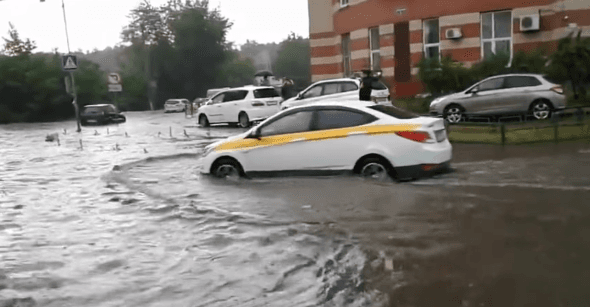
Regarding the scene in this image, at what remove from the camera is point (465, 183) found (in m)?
9.43

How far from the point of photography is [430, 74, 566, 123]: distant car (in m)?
16.2

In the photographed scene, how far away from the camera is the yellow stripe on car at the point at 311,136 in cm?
928

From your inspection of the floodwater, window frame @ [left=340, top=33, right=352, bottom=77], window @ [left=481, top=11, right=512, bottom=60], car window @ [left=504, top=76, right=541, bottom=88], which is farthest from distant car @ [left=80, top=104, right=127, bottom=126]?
car window @ [left=504, top=76, right=541, bottom=88]

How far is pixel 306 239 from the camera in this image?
6855mm

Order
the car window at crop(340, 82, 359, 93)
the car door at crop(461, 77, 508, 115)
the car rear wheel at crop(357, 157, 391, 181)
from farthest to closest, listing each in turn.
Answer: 1. the car window at crop(340, 82, 359, 93)
2. the car door at crop(461, 77, 508, 115)
3. the car rear wheel at crop(357, 157, 391, 181)

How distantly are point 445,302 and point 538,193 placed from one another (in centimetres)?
428

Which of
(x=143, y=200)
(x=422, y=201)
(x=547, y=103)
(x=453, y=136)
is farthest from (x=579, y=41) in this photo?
(x=143, y=200)

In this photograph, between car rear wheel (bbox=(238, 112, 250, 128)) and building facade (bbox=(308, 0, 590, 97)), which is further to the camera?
car rear wheel (bbox=(238, 112, 250, 128))

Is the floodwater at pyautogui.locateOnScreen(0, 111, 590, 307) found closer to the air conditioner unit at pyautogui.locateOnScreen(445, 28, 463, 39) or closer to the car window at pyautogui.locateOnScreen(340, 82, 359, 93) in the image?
the car window at pyautogui.locateOnScreen(340, 82, 359, 93)

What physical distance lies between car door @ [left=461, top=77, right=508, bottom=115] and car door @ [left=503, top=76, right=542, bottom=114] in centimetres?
19

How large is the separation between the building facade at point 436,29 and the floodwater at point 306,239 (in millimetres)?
10877

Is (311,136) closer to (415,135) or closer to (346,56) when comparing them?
(415,135)

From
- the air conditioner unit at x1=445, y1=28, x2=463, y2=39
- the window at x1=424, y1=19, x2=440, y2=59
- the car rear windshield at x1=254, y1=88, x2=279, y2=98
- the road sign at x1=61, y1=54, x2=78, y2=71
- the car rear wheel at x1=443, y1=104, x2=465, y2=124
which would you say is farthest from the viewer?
the road sign at x1=61, y1=54, x2=78, y2=71

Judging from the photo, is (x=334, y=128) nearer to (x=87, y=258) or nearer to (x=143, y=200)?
(x=143, y=200)
